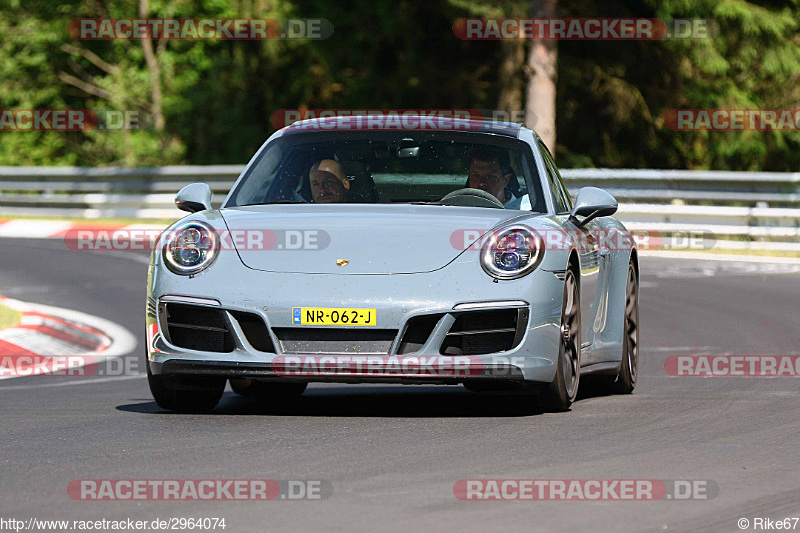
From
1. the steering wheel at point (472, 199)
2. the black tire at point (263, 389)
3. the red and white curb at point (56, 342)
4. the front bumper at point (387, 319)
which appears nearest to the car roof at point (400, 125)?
the steering wheel at point (472, 199)

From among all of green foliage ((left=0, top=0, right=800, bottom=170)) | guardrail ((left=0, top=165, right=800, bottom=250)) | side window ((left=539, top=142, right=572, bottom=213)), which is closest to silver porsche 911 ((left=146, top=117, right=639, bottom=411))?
side window ((left=539, top=142, right=572, bottom=213))

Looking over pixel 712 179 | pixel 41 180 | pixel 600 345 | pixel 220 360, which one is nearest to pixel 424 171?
pixel 600 345

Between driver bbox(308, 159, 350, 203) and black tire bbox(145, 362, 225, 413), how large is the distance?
1.16 meters

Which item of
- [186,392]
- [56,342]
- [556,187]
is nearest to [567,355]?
[556,187]

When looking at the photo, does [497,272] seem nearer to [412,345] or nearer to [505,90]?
[412,345]

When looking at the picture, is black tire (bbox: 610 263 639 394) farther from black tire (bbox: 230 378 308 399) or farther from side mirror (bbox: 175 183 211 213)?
side mirror (bbox: 175 183 211 213)

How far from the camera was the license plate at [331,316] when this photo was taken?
291 inches

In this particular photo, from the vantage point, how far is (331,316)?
7426mm

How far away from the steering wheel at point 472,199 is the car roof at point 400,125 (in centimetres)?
48

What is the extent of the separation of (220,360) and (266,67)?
3106 cm

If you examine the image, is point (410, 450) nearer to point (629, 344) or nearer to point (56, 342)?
point (629, 344)

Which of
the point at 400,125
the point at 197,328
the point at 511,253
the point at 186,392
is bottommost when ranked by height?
the point at 186,392

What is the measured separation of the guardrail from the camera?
22.2 metres

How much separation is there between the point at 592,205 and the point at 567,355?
865 millimetres
